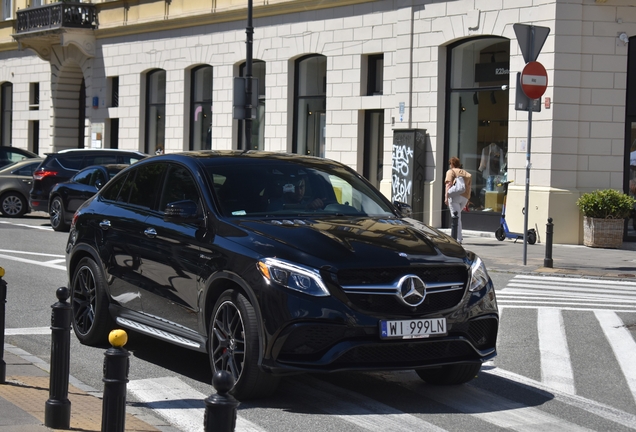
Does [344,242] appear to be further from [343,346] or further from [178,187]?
[178,187]

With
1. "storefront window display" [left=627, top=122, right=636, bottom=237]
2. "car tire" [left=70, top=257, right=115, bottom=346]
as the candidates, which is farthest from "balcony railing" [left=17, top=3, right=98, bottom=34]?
"car tire" [left=70, top=257, right=115, bottom=346]

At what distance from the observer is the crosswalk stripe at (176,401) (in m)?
6.12

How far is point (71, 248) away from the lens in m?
8.98

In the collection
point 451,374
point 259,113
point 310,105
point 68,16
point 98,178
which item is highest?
point 68,16

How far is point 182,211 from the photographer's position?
23.9ft

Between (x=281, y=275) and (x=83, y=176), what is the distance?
1485 cm

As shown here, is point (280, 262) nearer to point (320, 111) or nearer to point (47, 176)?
point (47, 176)

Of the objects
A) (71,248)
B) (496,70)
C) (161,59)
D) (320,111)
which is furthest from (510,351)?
(161,59)

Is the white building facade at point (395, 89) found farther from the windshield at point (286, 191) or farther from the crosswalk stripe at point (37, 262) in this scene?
the windshield at point (286, 191)

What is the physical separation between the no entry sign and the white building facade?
4154mm

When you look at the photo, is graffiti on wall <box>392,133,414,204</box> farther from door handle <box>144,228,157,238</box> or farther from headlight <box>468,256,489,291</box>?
headlight <box>468,256,489,291</box>

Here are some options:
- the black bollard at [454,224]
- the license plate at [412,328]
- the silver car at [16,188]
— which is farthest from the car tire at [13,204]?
the license plate at [412,328]

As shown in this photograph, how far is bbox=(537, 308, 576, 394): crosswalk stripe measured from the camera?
7.65 m

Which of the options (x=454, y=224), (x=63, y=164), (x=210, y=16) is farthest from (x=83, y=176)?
(x=210, y=16)
